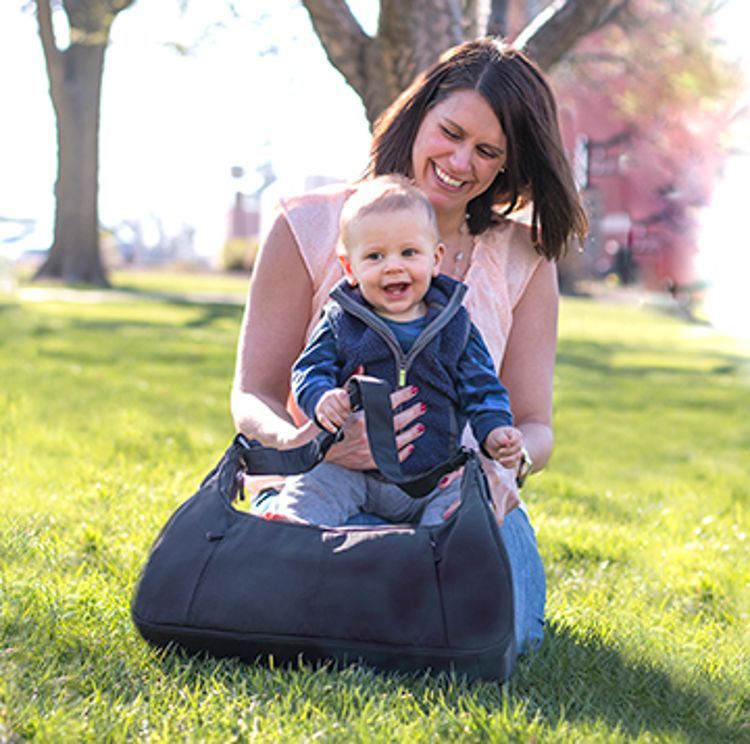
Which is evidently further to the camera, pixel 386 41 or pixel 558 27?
pixel 558 27

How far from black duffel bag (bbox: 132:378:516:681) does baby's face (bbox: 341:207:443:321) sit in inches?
14.9

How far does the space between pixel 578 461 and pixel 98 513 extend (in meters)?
3.76

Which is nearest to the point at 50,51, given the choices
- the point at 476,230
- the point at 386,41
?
the point at 386,41

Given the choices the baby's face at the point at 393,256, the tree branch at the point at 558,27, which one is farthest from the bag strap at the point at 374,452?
the tree branch at the point at 558,27

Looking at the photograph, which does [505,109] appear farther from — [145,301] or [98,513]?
[145,301]

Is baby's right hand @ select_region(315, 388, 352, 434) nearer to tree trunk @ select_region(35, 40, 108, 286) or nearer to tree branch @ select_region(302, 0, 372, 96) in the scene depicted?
tree branch @ select_region(302, 0, 372, 96)

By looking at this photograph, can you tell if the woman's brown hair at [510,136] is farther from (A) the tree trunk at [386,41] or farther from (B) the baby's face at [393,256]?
(A) the tree trunk at [386,41]

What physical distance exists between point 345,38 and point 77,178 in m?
16.0

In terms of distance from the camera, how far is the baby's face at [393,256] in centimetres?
290

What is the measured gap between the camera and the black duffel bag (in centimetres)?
256

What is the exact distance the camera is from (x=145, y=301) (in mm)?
17516

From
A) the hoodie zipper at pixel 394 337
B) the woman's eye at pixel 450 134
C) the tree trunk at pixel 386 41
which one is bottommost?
the hoodie zipper at pixel 394 337

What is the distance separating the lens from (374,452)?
109 inches

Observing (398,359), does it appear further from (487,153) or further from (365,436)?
(487,153)
